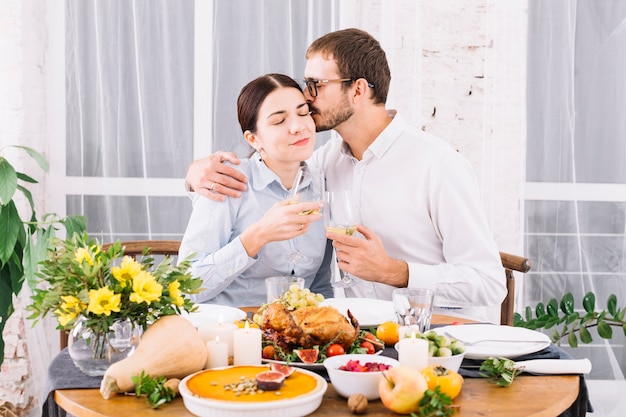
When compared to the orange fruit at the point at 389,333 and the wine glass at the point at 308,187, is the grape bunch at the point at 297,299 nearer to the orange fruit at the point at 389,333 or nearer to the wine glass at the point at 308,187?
the orange fruit at the point at 389,333

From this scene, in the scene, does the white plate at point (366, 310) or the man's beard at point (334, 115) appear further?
the man's beard at point (334, 115)

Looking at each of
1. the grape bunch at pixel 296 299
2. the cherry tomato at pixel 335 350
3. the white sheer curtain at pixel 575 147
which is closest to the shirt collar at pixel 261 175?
the grape bunch at pixel 296 299

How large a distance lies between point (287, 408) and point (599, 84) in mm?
2859

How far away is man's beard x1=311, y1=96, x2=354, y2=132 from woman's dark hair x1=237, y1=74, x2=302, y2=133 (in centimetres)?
18

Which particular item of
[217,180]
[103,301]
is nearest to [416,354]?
[103,301]

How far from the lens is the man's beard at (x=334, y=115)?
103 inches

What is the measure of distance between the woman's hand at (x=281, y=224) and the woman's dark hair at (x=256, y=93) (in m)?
0.41

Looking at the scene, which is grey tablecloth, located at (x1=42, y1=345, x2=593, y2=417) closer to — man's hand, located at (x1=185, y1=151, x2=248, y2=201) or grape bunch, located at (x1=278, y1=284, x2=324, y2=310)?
grape bunch, located at (x1=278, y1=284, x2=324, y2=310)

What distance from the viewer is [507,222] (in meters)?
3.47

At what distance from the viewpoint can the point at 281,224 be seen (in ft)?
7.06

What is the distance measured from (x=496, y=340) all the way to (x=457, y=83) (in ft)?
6.37

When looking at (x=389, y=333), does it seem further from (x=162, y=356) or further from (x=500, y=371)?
(x=162, y=356)

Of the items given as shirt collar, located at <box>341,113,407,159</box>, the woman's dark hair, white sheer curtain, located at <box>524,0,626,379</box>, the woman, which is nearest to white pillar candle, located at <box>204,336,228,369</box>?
the woman

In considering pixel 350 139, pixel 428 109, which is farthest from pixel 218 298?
pixel 428 109
